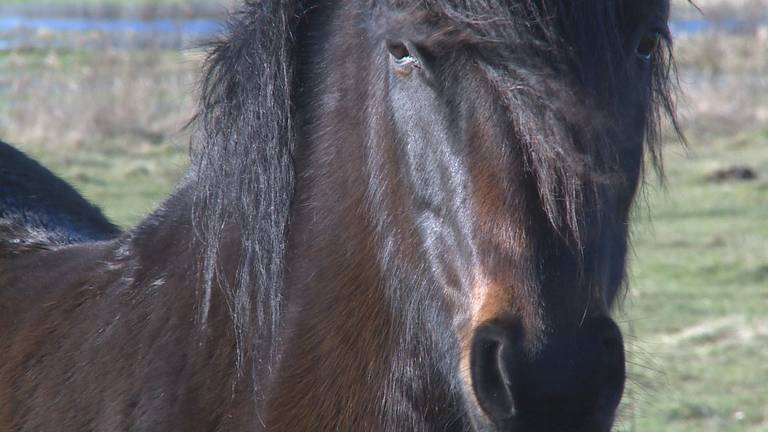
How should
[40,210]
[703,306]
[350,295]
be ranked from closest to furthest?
[350,295] → [40,210] → [703,306]

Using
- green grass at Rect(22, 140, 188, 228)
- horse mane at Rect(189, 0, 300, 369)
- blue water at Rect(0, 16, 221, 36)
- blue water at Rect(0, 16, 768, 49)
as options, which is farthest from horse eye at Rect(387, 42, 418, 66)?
blue water at Rect(0, 16, 221, 36)

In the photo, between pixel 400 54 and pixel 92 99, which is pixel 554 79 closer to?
pixel 400 54

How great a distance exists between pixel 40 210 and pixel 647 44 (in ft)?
6.45

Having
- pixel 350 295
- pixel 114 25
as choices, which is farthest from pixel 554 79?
pixel 114 25

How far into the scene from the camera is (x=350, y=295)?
2.01m

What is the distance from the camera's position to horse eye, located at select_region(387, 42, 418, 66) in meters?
1.86

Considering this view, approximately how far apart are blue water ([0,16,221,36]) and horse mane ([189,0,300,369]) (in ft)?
48.5

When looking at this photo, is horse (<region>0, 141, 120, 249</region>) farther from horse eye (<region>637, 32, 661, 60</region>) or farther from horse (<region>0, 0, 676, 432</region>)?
horse eye (<region>637, 32, 661, 60</region>)

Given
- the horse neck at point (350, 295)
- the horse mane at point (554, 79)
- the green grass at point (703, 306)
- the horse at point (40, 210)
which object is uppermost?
the horse mane at point (554, 79)

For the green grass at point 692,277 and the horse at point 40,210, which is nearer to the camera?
the horse at point 40,210

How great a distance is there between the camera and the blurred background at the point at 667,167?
5.60 meters

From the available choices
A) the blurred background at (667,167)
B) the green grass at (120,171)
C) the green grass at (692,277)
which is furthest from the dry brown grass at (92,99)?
the green grass at (692,277)

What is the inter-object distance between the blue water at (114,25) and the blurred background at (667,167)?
0.18m

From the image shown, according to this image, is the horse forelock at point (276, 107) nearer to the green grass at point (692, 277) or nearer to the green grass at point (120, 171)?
the green grass at point (692, 277)
